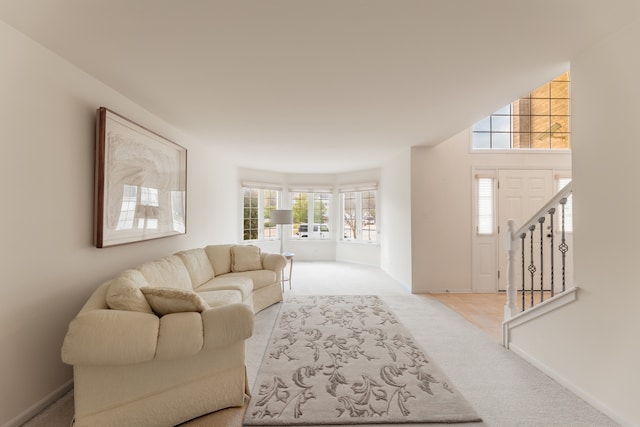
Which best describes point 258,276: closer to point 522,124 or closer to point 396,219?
point 396,219

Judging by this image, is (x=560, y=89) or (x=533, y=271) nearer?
(x=533, y=271)

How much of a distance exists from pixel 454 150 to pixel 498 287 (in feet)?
8.03

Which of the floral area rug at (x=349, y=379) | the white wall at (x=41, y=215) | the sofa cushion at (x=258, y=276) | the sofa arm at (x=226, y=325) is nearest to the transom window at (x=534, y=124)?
the floral area rug at (x=349, y=379)

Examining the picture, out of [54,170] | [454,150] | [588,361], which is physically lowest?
[588,361]

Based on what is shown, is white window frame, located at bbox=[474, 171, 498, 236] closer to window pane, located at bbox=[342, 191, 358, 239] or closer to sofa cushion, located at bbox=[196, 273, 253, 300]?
window pane, located at bbox=[342, 191, 358, 239]

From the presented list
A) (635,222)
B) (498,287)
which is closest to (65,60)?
(635,222)

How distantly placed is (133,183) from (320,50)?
219cm

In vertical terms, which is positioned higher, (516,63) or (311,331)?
(516,63)

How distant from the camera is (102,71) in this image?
2445 mm

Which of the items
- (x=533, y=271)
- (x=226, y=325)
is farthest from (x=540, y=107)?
(x=226, y=325)

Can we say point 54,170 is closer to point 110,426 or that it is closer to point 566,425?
point 110,426

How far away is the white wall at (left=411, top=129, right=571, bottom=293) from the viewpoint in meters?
5.06

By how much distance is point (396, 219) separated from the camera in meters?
5.93

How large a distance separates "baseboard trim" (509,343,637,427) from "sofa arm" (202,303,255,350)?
242cm
